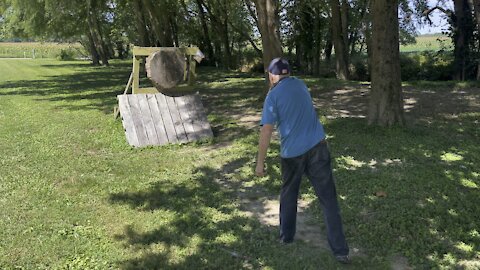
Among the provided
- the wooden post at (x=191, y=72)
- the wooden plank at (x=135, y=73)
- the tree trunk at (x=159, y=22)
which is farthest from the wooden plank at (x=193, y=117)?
the tree trunk at (x=159, y=22)

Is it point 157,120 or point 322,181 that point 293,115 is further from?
point 157,120

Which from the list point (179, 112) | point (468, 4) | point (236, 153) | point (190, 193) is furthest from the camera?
point (468, 4)

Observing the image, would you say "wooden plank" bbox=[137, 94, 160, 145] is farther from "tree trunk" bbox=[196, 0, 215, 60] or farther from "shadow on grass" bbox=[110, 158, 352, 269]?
"tree trunk" bbox=[196, 0, 215, 60]

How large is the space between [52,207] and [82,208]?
35 cm

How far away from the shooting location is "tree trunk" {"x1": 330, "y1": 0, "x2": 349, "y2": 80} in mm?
18109

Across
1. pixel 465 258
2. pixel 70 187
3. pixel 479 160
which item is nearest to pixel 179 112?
pixel 70 187

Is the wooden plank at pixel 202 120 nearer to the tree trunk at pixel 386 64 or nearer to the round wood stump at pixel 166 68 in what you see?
the round wood stump at pixel 166 68

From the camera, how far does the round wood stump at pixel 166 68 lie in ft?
Answer: 28.0

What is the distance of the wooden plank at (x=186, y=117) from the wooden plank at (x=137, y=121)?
2.58 feet

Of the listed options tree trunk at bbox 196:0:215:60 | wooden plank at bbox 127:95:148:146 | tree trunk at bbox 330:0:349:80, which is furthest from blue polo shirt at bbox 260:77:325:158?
tree trunk at bbox 196:0:215:60

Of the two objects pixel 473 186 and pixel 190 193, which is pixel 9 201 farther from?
pixel 473 186

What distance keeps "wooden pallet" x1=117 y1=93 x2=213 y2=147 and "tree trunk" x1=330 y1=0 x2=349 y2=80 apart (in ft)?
36.0

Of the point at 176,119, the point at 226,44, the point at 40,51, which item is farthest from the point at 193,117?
the point at 40,51

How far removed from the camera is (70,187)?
596 cm
